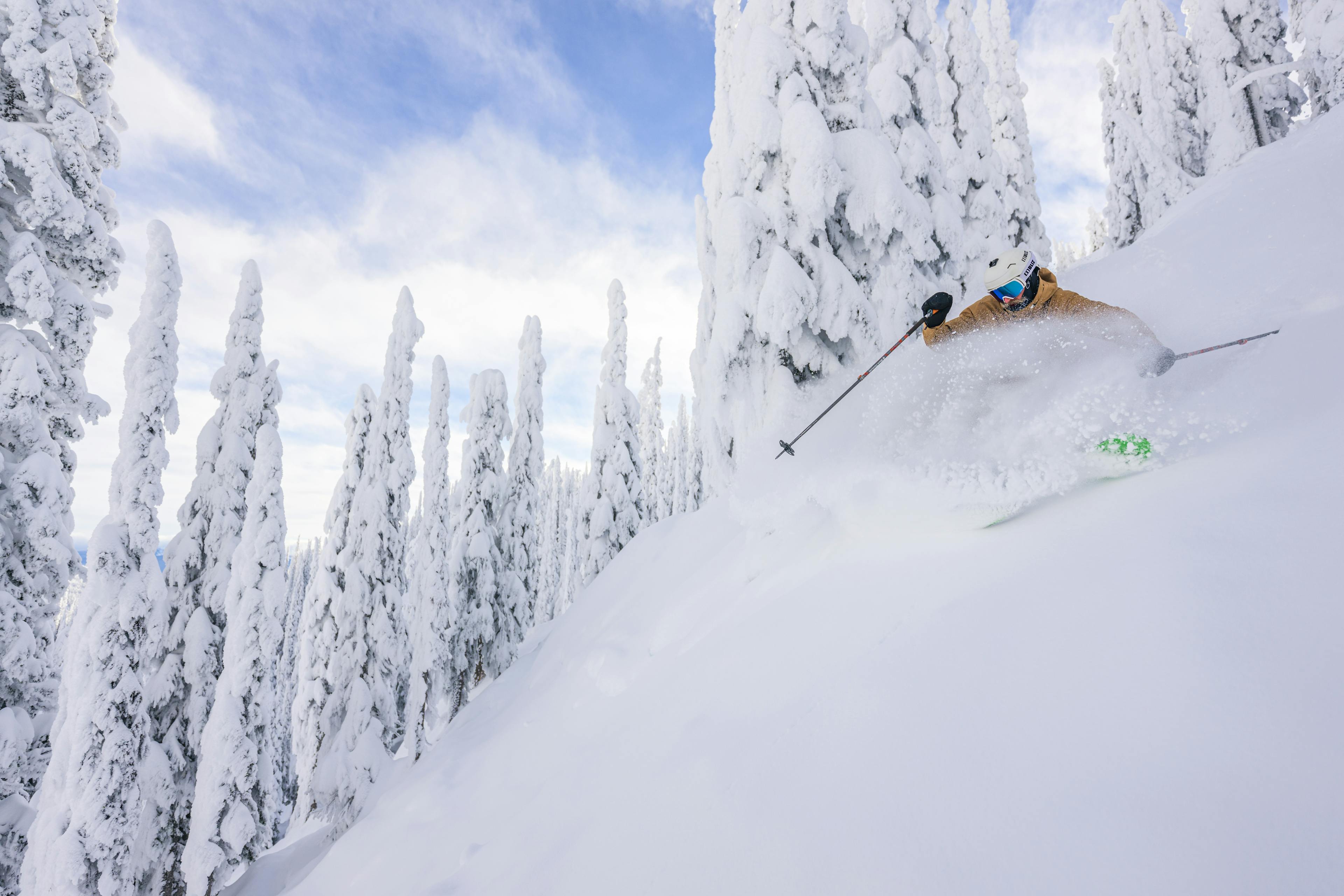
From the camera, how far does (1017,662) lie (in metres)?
2.55

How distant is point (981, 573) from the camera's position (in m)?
3.35

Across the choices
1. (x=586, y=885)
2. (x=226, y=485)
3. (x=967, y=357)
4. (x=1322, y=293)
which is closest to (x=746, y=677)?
(x=586, y=885)

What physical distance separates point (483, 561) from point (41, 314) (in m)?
14.1

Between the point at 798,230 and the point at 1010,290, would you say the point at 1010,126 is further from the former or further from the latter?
the point at 1010,290

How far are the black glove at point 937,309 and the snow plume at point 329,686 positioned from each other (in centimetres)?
1609

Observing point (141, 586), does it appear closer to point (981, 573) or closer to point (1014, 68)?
point (981, 573)

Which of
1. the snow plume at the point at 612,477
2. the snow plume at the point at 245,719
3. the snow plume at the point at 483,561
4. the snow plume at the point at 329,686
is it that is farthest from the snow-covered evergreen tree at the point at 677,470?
the snow plume at the point at 245,719

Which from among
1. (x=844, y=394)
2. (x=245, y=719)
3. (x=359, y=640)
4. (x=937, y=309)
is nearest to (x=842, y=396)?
(x=844, y=394)

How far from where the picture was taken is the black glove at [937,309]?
18.3ft

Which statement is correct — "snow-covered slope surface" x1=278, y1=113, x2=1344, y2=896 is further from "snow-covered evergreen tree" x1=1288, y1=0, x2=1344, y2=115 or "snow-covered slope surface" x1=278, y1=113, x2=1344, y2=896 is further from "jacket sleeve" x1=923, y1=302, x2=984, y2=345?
"snow-covered evergreen tree" x1=1288, y1=0, x2=1344, y2=115

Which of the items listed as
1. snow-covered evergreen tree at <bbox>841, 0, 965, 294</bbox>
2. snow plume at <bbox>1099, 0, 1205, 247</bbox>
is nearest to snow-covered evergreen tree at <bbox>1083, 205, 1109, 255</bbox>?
snow plume at <bbox>1099, 0, 1205, 247</bbox>

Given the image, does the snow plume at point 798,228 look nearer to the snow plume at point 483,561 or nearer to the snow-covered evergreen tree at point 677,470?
the snow plume at point 483,561

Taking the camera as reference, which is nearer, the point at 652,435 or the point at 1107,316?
the point at 1107,316

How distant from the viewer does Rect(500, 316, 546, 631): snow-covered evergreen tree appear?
840 inches
